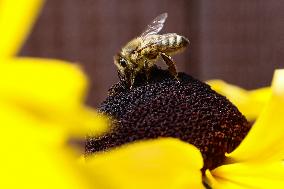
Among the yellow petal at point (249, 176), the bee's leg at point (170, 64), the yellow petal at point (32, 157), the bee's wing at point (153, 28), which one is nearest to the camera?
the yellow petal at point (32, 157)

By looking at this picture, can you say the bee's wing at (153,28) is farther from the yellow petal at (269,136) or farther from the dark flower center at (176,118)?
the yellow petal at (269,136)

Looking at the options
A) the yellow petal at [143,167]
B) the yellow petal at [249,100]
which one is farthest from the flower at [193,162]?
the yellow petal at [249,100]

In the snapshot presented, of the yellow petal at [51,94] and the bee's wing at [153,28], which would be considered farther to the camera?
the bee's wing at [153,28]

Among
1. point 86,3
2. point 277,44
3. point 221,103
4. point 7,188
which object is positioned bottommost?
point 277,44

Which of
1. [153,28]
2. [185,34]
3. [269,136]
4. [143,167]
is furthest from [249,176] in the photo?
[185,34]

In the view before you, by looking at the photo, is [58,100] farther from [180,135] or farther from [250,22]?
[250,22]

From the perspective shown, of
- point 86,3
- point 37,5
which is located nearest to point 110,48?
point 86,3
